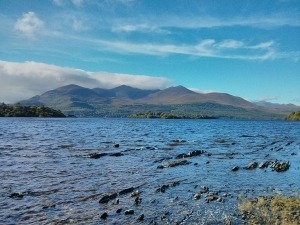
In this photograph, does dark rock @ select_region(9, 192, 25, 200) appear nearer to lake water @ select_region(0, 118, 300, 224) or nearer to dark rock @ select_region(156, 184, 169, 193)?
lake water @ select_region(0, 118, 300, 224)

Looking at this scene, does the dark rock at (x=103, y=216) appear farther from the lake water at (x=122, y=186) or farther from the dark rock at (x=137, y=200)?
the dark rock at (x=137, y=200)

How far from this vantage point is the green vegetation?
22156mm

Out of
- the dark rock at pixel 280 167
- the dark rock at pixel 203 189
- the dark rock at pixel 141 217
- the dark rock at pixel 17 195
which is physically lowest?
the dark rock at pixel 141 217

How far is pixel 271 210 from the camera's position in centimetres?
2450

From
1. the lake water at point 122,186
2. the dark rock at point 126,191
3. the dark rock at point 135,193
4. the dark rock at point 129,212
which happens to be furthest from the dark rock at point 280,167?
the dark rock at point 129,212

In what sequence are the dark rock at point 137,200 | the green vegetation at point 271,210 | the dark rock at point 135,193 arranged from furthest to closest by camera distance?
the dark rock at point 135,193 → the dark rock at point 137,200 → the green vegetation at point 271,210

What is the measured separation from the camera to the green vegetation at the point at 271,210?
22.2m

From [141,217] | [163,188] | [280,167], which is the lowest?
[141,217]

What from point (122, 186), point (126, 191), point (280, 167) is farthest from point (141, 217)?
point (280, 167)

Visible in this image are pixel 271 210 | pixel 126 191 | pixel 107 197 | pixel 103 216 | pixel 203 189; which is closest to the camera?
pixel 103 216

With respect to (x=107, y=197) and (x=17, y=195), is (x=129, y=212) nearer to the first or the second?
(x=107, y=197)

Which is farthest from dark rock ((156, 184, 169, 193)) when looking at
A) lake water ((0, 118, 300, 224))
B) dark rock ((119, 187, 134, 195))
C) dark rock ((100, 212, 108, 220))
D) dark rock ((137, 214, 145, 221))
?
dark rock ((100, 212, 108, 220))

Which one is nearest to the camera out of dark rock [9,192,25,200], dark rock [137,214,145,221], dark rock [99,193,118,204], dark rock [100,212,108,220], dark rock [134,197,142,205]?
dark rock [137,214,145,221]

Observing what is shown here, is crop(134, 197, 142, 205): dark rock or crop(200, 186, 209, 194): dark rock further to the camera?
crop(200, 186, 209, 194): dark rock
